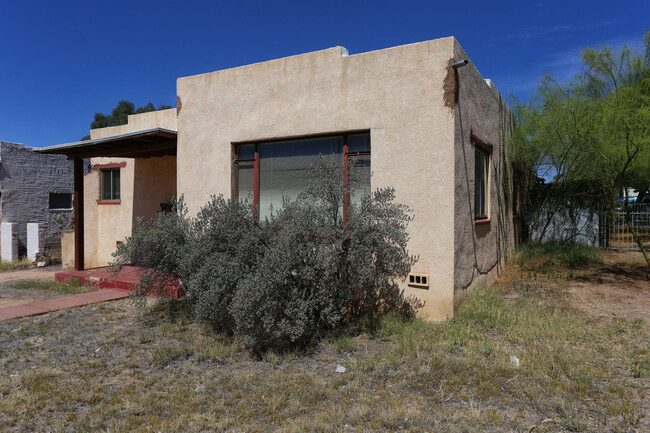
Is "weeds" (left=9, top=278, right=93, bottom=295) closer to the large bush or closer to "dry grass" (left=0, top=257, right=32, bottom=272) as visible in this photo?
the large bush

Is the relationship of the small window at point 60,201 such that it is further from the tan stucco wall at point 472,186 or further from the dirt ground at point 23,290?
the tan stucco wall at point 472,186

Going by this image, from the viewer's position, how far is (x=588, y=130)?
7848 millimetres

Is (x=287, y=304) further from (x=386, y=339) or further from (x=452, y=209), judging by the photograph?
(x=452, y=209)

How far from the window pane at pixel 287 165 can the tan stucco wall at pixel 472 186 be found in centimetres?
187

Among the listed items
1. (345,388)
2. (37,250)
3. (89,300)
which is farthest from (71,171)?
(345,388)

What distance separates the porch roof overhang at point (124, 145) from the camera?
26.3 ft

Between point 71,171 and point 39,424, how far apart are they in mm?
14309

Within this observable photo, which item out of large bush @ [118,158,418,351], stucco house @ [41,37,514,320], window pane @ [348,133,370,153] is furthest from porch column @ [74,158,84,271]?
window pane @ [348,133,370,153]

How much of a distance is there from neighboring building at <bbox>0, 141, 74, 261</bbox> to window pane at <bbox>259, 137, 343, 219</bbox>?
34.3 feet

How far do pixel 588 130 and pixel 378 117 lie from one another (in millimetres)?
4368

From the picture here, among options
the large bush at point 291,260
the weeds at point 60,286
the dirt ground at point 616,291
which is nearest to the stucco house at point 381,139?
the large bush at point 291,260


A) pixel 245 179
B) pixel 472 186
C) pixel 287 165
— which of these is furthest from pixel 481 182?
pixel 245 179

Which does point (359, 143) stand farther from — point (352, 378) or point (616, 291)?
point (616, 291)

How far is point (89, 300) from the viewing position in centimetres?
769
